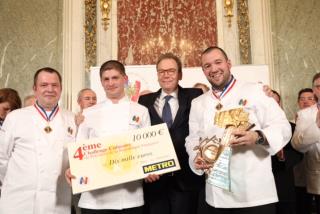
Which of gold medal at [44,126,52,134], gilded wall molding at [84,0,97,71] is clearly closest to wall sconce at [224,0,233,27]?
gilded wall molding at [84,0,97,71]

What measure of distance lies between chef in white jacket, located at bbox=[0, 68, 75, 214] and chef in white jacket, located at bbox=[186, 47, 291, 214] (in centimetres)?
85

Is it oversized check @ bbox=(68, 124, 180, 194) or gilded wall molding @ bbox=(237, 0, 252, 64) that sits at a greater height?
gilded wall molding @ bbox=(237, 0, 252, 64)

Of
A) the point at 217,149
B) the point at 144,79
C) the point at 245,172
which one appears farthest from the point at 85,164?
the point at 144,79

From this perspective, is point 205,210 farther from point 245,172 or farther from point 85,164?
point 85,164

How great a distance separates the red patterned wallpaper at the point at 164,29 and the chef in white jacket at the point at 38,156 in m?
2.85

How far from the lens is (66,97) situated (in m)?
4.81

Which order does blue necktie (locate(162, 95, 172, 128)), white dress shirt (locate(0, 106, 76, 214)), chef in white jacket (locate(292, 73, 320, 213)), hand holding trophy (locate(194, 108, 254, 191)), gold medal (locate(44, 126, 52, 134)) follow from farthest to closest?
chef in white jacket (locate(292, 73, 320, 213)) < blue necktie (locate(162, 95, 172, 128)) < gold medal (locate(44, 126, 52, 134)) < white dress shirt (locate(0, 106, 76, 214)) < hand holding trophy (locate(194, 108, 254, 191))

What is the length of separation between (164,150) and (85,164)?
0.47 metres

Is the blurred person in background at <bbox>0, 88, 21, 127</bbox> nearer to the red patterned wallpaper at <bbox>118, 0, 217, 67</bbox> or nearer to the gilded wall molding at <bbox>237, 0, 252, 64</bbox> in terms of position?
the red patterned wallpaper at <bbox>118, 0, 217, 67</bbox>

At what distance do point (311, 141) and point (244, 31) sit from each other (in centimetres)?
288

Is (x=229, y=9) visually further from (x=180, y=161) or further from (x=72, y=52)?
(x=180, y=161)

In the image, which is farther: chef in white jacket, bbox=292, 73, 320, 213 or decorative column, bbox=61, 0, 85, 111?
decorative column, bbox=61, 0, 85, 111

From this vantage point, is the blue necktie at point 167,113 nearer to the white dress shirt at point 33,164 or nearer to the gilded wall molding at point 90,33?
the white dress shirt at point 33,164

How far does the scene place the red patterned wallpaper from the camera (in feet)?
16.4
